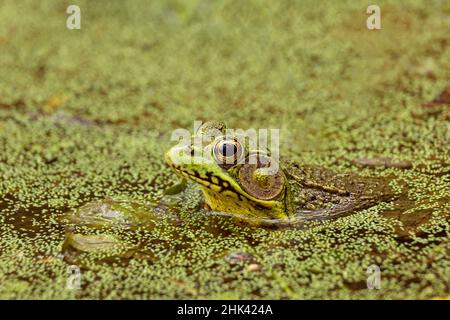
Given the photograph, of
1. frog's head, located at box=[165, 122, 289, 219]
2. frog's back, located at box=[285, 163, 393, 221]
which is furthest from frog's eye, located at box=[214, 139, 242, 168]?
frog's back, located at box=[285, 163, 393, 221]

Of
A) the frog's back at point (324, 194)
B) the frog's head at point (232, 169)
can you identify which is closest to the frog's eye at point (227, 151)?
the frog's head at point (232, 169)

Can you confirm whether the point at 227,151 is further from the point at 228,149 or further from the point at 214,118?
the point at 214,118

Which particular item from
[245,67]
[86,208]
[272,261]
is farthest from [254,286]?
[245,67]

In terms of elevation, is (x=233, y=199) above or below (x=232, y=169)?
below

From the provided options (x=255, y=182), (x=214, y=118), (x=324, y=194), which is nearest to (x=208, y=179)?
(x=255, y=182)

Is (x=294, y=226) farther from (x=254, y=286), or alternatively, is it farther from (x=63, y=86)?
(x=63, y=86)

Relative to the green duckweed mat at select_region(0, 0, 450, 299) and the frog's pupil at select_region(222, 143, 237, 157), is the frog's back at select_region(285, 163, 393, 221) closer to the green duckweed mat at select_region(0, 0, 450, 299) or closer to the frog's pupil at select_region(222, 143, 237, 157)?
the green duckweed mat at select_region(0, 0, 450, 299)
